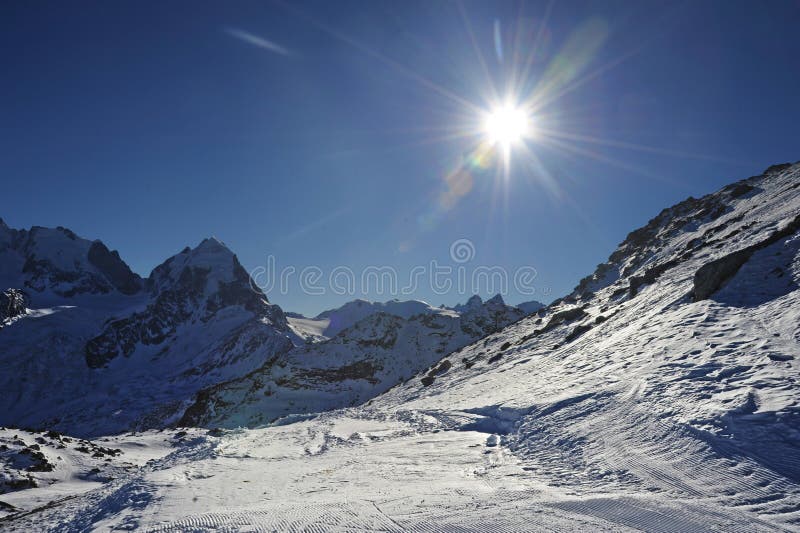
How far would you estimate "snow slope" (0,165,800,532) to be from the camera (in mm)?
5641

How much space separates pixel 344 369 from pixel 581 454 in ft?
264

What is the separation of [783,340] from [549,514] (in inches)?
310

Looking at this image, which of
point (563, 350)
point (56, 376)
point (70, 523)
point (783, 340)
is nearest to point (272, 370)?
point (563, 350)

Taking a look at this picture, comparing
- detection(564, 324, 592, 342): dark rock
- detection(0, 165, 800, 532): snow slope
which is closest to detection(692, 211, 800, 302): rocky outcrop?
detection(0, 165, 800, 532): snow slope

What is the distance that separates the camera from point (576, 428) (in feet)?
30.8

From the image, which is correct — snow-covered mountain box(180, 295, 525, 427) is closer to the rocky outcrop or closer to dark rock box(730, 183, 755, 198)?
dark rock box(730, 183, 755, 198)

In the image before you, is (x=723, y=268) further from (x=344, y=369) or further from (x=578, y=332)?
(x=344, y=369)

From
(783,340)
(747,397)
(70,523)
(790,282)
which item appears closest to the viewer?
(747,397)

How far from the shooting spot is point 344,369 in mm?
85000

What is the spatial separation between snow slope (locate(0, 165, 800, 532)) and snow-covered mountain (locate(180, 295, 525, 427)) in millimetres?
45561

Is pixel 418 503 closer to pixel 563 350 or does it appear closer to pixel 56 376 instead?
pixel 563 350

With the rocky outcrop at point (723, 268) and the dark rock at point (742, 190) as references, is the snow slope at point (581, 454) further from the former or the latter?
the dark rock at point (742, 190)

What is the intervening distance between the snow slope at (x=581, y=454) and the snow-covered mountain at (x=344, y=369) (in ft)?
149

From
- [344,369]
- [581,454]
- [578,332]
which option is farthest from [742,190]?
[344,369]
